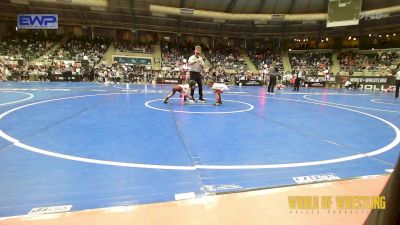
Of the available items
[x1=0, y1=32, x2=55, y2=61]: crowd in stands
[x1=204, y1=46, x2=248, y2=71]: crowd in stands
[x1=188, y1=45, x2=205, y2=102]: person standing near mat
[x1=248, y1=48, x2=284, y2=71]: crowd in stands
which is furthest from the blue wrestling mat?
[x1=248, y1=48, x2=284, y2=71]: crowd in stands

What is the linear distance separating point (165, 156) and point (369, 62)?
40.0 meters

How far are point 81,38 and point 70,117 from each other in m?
32.2

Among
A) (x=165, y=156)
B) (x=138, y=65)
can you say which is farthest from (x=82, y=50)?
(x=165, y=156)

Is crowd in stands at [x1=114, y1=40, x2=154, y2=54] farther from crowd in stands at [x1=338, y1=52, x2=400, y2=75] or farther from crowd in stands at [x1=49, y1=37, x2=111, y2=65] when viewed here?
crowd in stands at [x1=338, y1=52, x2=400, y2=75]

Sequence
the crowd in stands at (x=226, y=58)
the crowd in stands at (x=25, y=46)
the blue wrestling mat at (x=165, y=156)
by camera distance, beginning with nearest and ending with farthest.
Answer: 1. the blue wrestling mat at (x=165, y=156)
2. the crowd in stands at (x=25, y=46)
3. the crowd in stands at (x=226, y=58)

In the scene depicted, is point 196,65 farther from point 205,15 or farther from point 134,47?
point 134,47

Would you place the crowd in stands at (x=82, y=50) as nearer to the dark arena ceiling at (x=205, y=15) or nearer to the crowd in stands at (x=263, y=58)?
the dark arena ceiling at (x=205, y=15)

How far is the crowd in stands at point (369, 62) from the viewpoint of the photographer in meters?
32.6

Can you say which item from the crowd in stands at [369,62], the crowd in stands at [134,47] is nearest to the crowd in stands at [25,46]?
the crowd in stands at [134,47]

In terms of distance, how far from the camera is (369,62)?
35969mm

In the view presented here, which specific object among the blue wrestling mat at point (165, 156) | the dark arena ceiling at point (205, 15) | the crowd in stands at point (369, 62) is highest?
the dark arena ceiling at point (205, 15)

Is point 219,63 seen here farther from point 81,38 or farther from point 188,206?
point 188,206

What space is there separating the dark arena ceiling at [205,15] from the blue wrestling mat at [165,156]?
92.2 feet

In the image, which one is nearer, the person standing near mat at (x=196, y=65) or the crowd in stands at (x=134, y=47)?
the person standing near mat at (x=196, y=65)
